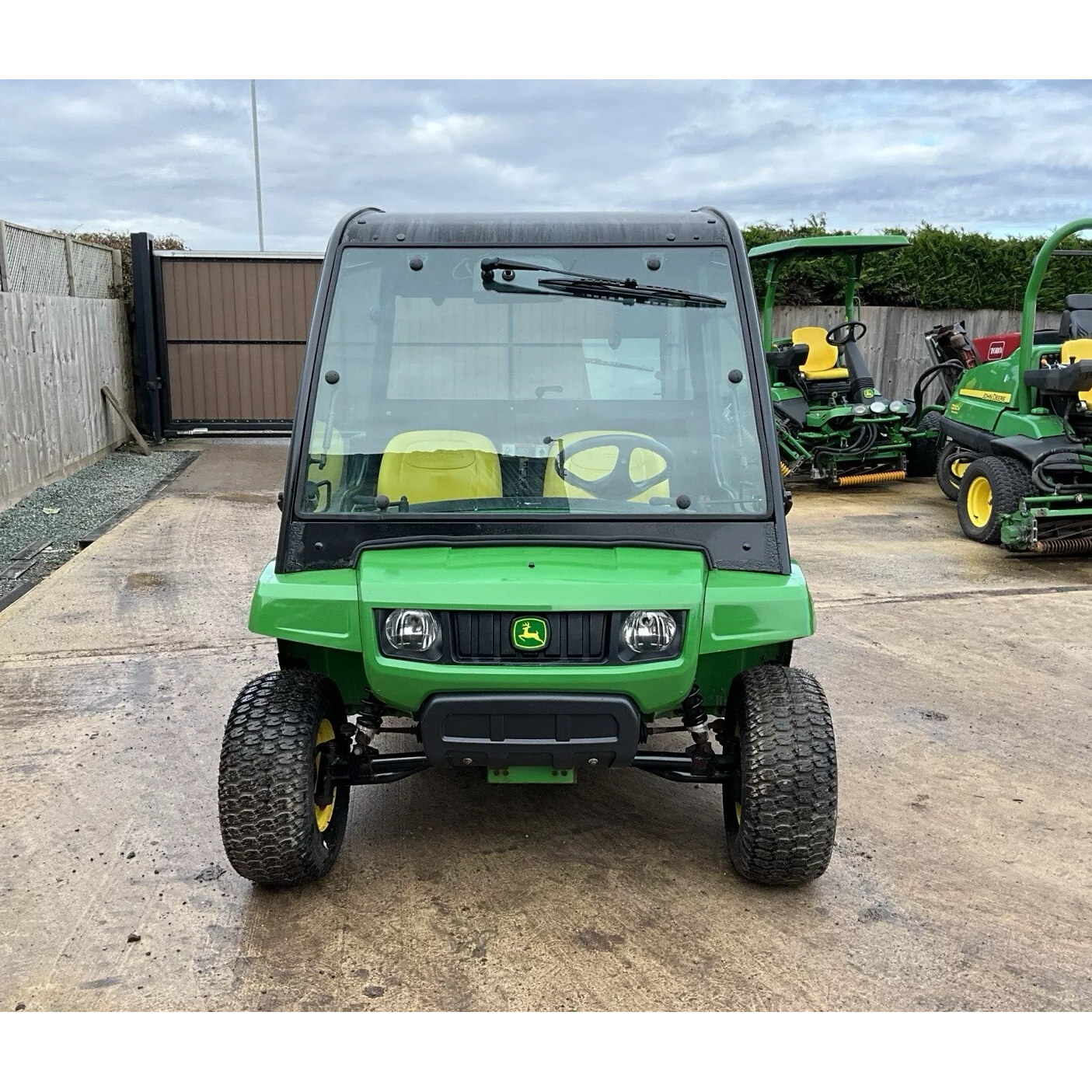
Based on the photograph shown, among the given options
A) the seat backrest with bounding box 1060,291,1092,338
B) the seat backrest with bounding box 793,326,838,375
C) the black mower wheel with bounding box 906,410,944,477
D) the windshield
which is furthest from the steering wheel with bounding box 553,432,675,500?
the black mower wheel with bounding box 906,410,944,477

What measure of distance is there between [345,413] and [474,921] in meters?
1.53

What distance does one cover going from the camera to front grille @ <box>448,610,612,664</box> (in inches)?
109

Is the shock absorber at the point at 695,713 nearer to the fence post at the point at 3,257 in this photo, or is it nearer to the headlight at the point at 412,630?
the headlight at the point at 412,630

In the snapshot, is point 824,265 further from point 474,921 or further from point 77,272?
point 474,921

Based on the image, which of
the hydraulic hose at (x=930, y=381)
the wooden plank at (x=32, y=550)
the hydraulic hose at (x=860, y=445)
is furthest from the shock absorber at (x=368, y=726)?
the hydraulic hose at (x=930, y=381)

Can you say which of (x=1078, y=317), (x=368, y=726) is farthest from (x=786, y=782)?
(x=1078, y=317)

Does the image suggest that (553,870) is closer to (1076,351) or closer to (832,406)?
(1076,351)

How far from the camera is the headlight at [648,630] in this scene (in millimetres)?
2789

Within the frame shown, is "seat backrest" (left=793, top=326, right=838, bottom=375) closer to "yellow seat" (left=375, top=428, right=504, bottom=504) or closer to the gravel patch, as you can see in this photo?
the gravel patch

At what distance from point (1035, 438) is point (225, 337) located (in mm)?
9644

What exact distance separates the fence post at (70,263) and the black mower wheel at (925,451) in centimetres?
890

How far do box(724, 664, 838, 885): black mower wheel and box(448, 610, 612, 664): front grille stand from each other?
525 millimetres

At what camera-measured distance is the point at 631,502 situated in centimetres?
313

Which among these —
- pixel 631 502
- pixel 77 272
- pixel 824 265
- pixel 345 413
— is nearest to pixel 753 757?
pixel 631 502
